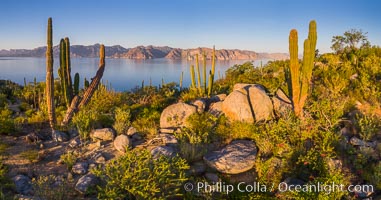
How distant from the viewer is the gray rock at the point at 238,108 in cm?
847

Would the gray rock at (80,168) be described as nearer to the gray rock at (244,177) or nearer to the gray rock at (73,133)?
the gray rock at (73,133)

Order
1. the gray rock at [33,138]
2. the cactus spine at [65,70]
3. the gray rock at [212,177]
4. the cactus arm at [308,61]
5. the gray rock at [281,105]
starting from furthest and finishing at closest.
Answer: the cactus spine at [65,70] → the gray rock at [281,105] → the cactus arm at [308,61] → the gray rock at [33,138] → the gray rock at [212,177]

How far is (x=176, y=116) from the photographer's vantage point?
352 inches

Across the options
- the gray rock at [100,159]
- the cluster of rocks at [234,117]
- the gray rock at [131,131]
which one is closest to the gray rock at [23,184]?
the gray rock at [100,159]

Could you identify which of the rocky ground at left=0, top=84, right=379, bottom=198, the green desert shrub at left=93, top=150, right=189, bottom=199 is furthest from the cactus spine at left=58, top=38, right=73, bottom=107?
the green desert shrub at left=93, top=150, right=189, bottom=199

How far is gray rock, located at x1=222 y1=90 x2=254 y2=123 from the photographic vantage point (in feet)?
27.8

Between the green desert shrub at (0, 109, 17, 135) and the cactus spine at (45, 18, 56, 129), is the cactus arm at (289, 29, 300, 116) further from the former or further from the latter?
the green desert shrub at (0, 109, 17, 135)

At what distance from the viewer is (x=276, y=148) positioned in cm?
698

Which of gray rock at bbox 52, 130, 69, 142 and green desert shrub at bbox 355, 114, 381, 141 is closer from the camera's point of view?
green desert shrub at bbox 355, 114, 381, 141

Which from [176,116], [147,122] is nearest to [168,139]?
[176,116]

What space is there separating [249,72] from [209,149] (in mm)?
10301

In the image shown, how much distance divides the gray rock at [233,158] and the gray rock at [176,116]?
6.68 feet

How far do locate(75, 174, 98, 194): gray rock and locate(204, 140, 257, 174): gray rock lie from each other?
2.60m

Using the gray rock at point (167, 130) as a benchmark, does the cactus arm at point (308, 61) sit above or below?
above
